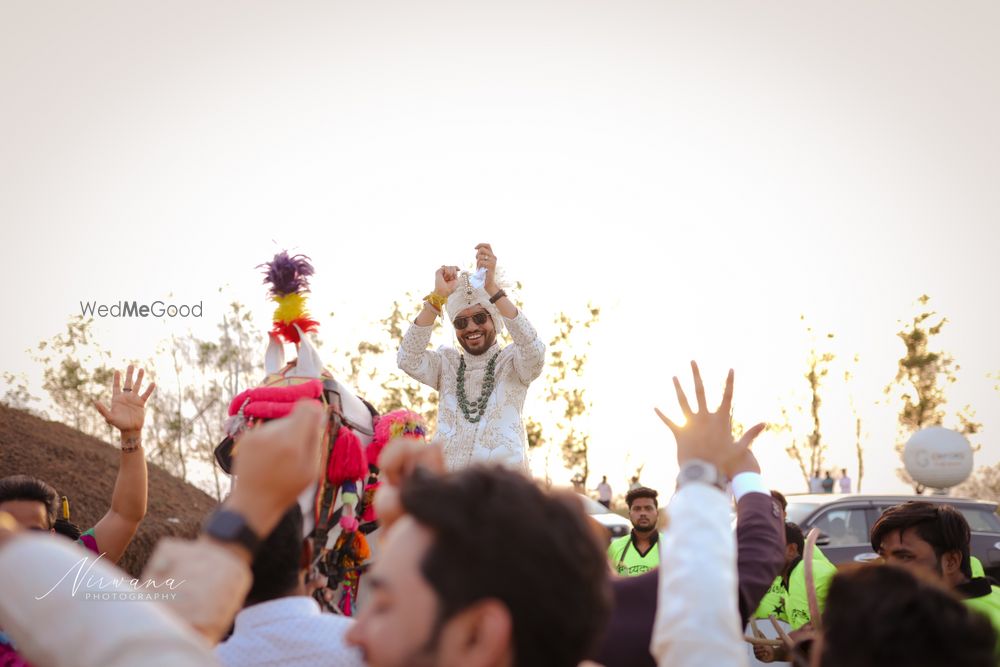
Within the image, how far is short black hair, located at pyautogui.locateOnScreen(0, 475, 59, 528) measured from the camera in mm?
3799

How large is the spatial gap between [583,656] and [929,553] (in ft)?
9.76

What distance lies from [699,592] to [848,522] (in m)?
11.2

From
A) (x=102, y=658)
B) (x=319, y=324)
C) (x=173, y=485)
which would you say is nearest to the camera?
(x=102, y=658)

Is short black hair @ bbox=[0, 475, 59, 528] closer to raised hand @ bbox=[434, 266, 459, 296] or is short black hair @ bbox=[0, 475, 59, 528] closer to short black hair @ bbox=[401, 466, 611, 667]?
raised hand @ bbox=[434, 266, 459, 296]

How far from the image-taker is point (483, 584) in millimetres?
1478

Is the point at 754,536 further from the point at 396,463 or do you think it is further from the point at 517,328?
the point at 517,328

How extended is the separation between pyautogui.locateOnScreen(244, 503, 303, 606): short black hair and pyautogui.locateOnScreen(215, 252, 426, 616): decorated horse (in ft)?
4.29

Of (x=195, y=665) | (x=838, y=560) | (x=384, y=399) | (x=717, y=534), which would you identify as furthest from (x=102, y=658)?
(x=384, y=399)

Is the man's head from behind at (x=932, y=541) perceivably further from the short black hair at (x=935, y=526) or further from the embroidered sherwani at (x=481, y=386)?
the embroidered sherwani at (x=481, y=386)

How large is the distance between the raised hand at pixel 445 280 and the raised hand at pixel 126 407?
1583 mm

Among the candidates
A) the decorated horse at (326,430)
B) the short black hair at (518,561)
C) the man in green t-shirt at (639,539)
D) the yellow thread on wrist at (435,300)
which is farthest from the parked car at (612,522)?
the short black hair at (518,561)

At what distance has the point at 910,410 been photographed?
31703 millimetres

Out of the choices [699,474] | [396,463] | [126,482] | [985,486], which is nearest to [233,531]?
[396,463]

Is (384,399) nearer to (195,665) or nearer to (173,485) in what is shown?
(173,485)
